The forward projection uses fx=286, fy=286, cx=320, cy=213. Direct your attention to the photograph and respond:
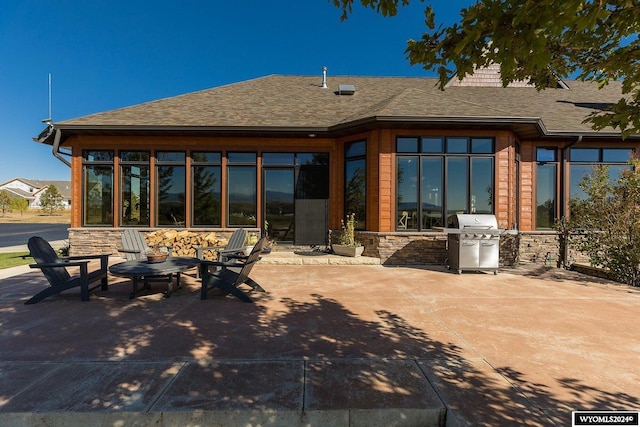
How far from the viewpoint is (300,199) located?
9719mm

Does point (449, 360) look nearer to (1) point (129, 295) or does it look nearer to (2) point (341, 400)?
→ (2) point (341, 400)

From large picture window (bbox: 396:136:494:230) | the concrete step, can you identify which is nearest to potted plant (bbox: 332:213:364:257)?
the concrete step

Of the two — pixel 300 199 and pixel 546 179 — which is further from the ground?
pixel 546 179

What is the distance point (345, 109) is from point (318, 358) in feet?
30.3

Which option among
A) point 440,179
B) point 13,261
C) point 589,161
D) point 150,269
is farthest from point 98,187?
point 589,161

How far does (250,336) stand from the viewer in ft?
11.6

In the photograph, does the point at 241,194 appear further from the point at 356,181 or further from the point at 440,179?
the point at 440,179

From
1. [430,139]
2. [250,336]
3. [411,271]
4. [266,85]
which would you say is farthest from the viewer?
[266,85]

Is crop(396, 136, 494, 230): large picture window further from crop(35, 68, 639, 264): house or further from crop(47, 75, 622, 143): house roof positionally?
crop(47, 75, 622, 143): house roof

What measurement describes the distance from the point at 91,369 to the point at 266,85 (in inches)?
490

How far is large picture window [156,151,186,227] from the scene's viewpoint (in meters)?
9.46

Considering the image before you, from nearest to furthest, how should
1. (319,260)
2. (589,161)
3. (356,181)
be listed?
(319,260), (356,181), (589,161)

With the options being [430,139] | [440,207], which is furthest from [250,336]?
[430,139]

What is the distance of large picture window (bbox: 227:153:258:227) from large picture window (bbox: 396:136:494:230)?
4694mm
